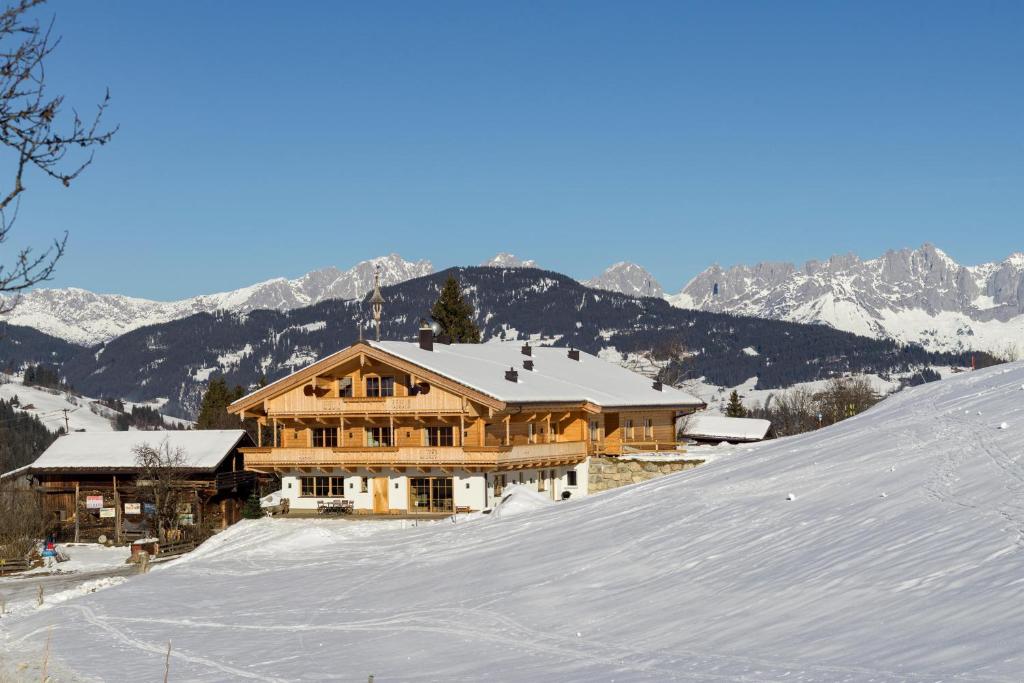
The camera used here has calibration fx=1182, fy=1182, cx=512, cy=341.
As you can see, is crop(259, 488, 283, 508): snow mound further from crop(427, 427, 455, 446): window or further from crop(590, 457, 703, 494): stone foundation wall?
crop(590, 457, 703, 494): stone foundation wall

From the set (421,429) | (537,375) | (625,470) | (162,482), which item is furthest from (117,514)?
(625,470)

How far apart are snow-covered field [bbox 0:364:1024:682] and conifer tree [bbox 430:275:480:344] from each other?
4341 centimetres

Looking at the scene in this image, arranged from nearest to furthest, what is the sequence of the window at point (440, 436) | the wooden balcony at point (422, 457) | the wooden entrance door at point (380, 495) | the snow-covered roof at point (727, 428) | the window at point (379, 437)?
the wooden balcony at point (422, 457), the wooden entrance door at point (380, 495), the window at point (440, 436), the window at point (379, 437), the snow-covered roof at point (727, 428)

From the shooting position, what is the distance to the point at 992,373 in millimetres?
42875

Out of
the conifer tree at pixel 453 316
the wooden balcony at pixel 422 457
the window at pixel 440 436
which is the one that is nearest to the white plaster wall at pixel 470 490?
the wooden balcony at pixel 422 457

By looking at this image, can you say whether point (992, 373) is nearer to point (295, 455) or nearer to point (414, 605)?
point (414, 605)

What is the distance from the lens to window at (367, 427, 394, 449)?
171 ft

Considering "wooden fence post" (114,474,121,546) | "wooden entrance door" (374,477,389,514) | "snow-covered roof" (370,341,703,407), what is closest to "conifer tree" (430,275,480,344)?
"snow-covered roof" (370,341,703,407)

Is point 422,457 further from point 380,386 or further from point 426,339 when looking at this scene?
point 426,339

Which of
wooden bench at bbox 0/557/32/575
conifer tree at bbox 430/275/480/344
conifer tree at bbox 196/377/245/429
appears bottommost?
wooden bench at bbox 0/557/32/575

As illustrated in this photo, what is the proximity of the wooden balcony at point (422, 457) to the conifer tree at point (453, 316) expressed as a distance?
31.3m

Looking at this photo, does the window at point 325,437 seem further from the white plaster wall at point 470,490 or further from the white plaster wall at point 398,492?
the white plaster wall at point 470,490

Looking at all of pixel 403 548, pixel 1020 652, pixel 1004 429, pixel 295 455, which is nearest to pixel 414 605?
pixel 403 548

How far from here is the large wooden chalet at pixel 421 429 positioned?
48.8m
